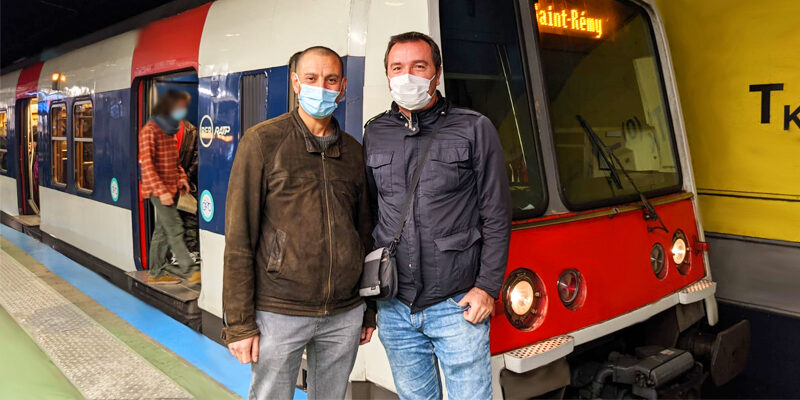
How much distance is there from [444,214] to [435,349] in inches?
19.1

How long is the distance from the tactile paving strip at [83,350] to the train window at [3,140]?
5658 mm

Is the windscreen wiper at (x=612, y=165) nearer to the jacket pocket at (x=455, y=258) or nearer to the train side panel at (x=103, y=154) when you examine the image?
the jacket pocket at (x=455, y=258)

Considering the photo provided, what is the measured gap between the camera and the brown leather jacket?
6.56ft

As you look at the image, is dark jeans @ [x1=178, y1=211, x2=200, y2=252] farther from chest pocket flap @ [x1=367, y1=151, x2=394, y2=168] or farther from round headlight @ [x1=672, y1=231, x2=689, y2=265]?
round headlight @ [x1=672, y1=231, x2=689, y2=265]

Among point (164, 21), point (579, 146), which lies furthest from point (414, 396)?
point (164, 21)

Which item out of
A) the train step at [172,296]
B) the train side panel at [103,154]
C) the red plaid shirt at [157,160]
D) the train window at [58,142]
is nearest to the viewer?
the train step at [172,296]

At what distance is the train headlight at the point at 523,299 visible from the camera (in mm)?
2504

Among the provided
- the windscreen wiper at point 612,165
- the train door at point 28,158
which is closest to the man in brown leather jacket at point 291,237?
the windscreen wiper at point 612,165

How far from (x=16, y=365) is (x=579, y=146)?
3.26 metres

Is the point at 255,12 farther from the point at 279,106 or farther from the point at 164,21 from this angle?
the point at 164,21

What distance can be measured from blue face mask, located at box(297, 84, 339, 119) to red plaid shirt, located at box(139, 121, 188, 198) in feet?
11.1

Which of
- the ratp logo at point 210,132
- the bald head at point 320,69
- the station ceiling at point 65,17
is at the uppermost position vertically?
the station ceiling at point 65,17

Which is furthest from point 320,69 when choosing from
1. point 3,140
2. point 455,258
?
point 3,140

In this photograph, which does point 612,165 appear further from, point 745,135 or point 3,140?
point 3,140
